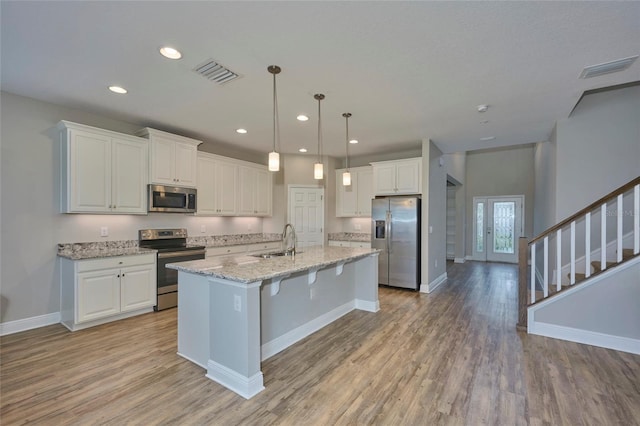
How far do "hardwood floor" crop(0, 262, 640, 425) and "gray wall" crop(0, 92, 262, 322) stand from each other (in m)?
0.46

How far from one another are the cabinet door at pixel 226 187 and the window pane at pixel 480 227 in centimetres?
758

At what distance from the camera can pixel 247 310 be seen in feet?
7.43

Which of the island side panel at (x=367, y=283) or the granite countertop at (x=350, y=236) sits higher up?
the granite countertop at (x=350, y=236)

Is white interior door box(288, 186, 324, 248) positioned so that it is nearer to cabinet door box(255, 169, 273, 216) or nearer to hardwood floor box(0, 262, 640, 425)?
cabinet door box(255, 169, 273, 216)

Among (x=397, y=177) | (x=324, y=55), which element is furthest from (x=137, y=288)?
(x=397, y=177)

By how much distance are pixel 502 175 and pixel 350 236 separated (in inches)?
217

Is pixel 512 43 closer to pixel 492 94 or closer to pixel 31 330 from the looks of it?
pixel 492 94

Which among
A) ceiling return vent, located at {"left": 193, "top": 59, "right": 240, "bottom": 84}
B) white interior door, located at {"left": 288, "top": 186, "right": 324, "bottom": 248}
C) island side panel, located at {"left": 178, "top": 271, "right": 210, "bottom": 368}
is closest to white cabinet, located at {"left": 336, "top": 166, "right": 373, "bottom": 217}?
white interior door, located at {"left": 288, "top": 186, "right": 324, "bottom": 248}

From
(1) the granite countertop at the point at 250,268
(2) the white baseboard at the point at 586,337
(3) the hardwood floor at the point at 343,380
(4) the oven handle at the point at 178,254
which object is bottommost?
(3) the hardwood floor at the point at 343,380

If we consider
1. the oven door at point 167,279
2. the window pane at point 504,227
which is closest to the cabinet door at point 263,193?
the oven door at point 167,279

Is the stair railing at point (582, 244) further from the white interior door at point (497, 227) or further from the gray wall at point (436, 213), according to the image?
the white interior door at point (497, 227)

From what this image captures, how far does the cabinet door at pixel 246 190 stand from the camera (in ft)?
18.8

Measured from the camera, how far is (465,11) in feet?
6.47

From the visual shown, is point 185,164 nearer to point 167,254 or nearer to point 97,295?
point 167,254
